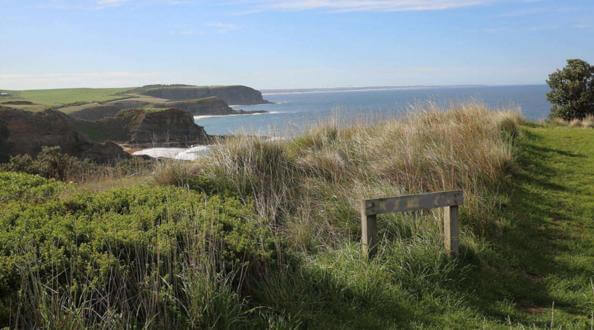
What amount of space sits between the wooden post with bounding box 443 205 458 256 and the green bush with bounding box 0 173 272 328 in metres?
1.99

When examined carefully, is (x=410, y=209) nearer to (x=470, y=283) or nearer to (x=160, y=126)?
(x=470, y=283)

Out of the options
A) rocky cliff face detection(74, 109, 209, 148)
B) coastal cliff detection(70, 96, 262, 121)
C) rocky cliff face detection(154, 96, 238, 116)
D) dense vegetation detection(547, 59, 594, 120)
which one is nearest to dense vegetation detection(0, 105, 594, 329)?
dense vegetation detection(547, 59, 594, 120)

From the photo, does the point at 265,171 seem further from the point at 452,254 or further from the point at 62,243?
the point at 62,243

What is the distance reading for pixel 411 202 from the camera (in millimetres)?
6035

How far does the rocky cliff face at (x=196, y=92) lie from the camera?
175375 mm

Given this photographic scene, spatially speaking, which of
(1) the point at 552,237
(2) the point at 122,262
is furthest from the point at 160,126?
(2) the point at 122,262

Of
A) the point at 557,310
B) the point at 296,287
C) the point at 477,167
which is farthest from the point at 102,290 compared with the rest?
the point at 477,167

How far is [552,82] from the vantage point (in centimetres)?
2170

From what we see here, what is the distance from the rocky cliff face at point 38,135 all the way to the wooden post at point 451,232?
38.2 meters

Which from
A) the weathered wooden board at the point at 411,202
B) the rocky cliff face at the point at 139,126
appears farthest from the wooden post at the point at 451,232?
the rocky cliff face at the point at 139,126

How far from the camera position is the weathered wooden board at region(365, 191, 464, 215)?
5855 mm

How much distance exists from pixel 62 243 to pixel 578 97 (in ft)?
67.9

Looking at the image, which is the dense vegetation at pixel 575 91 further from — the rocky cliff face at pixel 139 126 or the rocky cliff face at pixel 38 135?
the rocky cliff face at pixel 139 126

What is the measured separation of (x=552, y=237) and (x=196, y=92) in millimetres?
178266
